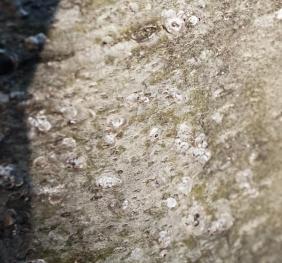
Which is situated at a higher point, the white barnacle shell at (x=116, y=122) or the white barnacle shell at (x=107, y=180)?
the white barnacle shell at (x=116, y=122)

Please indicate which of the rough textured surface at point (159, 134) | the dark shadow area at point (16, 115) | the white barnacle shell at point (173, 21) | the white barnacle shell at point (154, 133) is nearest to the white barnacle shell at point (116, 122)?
the rough textured surface at point (159, 134)

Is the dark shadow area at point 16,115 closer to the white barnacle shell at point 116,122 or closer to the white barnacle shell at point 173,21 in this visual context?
the white barnacle shell at point 116,122

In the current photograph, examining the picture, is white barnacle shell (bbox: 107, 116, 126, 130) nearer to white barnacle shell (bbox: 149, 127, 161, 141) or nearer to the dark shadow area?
white barnacle shell (bbox: 149, 127, 161, 141)

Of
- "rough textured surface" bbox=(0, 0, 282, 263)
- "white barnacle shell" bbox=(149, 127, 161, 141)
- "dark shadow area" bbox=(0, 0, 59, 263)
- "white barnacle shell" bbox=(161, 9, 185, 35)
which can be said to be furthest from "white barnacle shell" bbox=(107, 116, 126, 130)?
"white barnacle shell" bbox=(161, 9, 185, 35)

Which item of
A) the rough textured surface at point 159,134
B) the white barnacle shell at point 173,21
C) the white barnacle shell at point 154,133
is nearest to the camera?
the rough textured surface at point 159,134

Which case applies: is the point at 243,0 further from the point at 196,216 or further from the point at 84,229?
the point at 84,229

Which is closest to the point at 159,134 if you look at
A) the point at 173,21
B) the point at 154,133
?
the point at 154,133

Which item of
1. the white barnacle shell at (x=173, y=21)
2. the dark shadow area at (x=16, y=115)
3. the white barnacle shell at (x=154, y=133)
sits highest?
the white barnacle shell at (x=173, y=21)

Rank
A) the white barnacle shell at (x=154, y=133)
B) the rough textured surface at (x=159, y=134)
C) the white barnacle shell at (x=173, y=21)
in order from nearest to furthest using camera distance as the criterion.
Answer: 1. the rough textured surface at (x=159, y=134)
2. the white barnacle shell at (x=154, y=133)
3. the white barnacle shell at (x=173, y=21)

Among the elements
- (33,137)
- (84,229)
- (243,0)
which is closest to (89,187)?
(84,229)
